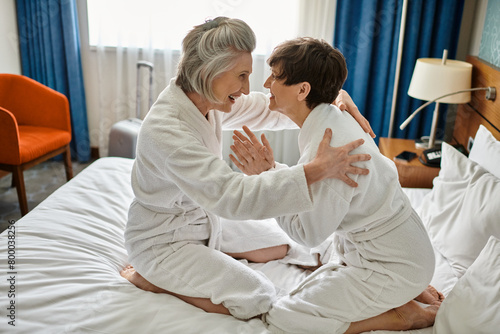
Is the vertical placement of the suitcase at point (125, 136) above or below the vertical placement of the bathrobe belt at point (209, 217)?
below

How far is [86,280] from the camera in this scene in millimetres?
1598

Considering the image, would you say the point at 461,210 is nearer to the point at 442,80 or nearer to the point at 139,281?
the point at 442,80

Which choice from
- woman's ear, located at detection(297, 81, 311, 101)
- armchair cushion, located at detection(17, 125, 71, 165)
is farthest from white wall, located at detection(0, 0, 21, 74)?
woman's ear, located at detection(297, 81, 311, 101)

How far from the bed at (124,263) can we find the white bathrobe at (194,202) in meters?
0.08

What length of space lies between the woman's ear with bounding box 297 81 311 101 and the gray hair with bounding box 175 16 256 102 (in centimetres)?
22

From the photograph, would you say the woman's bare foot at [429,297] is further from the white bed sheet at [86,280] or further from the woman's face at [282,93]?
the woman's face at [282,93]

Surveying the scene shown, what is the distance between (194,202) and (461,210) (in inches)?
41.9

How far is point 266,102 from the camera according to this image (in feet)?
6.59

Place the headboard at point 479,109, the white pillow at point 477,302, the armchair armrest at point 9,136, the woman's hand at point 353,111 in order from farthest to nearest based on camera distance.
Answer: the armchair armrest at point 9,136 < the headboard at point 479,109 < the woman's hand at point 353,111 < the white pillow at point 477,302

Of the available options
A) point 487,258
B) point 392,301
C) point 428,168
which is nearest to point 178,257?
point 392,301

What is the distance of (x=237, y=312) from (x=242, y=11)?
9.16 ft

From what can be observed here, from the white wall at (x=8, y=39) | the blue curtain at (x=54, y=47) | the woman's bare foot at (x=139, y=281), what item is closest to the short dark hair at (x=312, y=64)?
the woman's bare foot at (x=139, y=281)

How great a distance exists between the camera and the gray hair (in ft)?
4.90

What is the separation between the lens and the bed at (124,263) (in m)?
1.40
